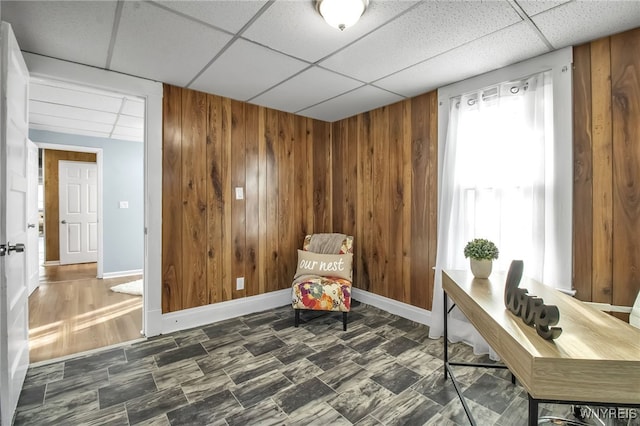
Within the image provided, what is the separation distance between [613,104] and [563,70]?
0.39 meters

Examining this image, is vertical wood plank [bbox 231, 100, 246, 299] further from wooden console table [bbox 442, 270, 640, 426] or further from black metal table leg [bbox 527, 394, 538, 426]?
black metal table leg [bbox 527, 394, 538, 426]

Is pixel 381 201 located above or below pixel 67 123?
below

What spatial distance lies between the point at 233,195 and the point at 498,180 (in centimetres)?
258

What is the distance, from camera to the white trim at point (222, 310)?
291 cm

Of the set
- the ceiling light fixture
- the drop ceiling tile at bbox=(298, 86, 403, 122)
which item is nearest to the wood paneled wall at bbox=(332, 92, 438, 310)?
the drop ceiling tile at bbox=(298, 86, 403, 122)

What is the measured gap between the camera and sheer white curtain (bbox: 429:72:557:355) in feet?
7.35

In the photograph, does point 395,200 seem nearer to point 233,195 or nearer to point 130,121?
point 233,195

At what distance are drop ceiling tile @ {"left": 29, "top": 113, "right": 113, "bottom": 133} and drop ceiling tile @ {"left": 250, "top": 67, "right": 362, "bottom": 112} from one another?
2694 mm

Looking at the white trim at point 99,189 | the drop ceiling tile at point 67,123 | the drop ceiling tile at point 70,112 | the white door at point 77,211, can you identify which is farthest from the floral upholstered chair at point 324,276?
the white door at point 77,211

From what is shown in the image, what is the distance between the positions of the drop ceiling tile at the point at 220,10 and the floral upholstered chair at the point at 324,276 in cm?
227

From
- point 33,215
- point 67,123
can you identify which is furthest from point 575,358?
point 33,215

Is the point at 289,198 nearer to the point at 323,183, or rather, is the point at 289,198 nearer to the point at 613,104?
the point at 323,183

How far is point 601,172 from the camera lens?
2021 mm

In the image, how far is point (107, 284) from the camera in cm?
464
